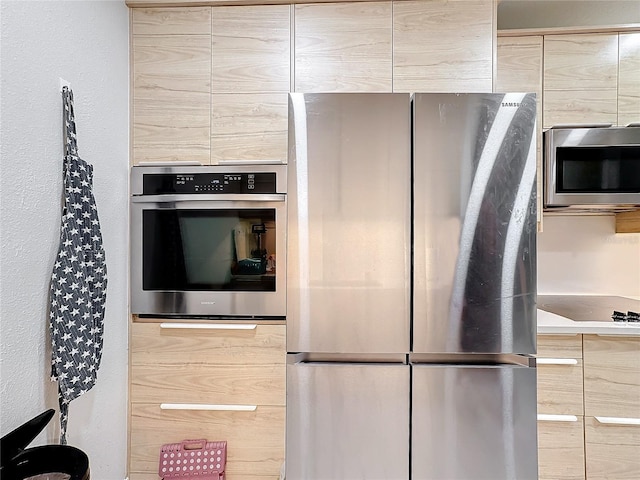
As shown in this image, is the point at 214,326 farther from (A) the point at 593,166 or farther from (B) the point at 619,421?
(A) the point at 593,166

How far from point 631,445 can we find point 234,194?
1.86 meters

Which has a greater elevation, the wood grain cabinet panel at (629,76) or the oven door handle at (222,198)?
the wood grain cabinet panel at (629,76)

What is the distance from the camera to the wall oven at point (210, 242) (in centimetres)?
163

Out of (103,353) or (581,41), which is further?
(581,41)

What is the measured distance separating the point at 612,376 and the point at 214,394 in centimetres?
159

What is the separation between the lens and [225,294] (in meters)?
1.64

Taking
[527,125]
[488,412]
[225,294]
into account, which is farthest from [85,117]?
[488,412]

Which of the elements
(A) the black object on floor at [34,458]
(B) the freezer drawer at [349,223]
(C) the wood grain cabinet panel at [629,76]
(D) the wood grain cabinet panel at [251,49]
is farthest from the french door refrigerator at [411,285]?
(C) the wood grain cabinet panel at [629,76]

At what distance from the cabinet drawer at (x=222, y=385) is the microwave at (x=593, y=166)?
1.48 metres

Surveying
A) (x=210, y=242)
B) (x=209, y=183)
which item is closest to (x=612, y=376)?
(x=210, y=242)

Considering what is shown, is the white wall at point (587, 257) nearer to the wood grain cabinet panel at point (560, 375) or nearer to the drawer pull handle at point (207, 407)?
the wood grain cabinet panel at point (560, 375)

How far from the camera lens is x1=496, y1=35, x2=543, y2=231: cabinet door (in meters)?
1.89

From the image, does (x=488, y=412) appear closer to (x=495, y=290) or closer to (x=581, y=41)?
(x=495, y=290)

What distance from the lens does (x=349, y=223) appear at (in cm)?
139
